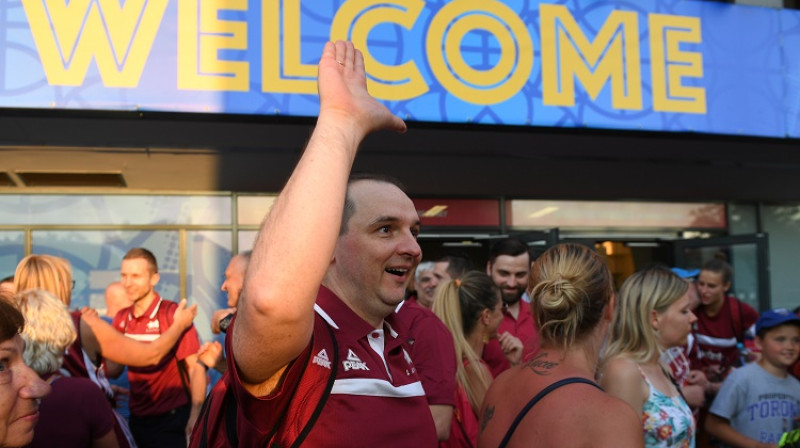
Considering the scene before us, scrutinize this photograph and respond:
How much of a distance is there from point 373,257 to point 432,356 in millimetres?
1330

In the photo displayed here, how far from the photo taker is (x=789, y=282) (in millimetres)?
10453

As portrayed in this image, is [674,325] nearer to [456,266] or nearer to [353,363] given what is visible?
[456,266]

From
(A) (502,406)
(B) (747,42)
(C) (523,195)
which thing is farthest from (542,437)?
(C) (523,195)

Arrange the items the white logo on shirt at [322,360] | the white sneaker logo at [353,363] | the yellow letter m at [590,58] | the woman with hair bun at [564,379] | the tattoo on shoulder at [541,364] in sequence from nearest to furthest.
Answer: the white logo on shirt at [322,360]
the white sneaker logo at [353,363]
the woman with hair bun at [564,379]
the tattoo on shoulder at [541,364]
the yellow letter m at [590,58]

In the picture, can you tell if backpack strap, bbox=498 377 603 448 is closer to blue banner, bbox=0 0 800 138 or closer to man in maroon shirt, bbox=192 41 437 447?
man in maroon shirt, bbox=192 41 437 447

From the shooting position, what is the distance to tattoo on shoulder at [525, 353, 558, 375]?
92.9 inches

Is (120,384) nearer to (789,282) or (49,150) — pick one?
(49,150)

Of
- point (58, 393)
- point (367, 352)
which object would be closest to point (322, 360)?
point (367, 352)

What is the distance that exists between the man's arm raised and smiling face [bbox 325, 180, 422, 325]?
1.70 ft

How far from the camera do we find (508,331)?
17.0 feet

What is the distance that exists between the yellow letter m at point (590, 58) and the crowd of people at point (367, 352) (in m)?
2.54

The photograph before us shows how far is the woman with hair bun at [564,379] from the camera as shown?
2.11 m

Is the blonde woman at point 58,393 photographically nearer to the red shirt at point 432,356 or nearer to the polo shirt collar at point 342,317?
the red shirt at point 432,356

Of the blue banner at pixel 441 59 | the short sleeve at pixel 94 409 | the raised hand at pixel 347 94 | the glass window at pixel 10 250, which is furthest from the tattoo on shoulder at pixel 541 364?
the glass window at pixel 10 250
